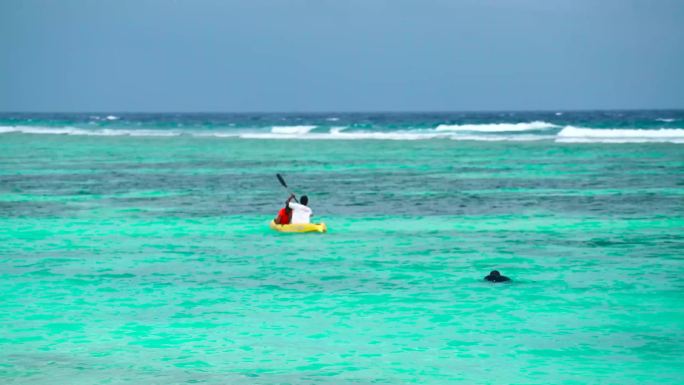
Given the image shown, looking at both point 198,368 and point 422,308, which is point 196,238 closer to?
point 422,308

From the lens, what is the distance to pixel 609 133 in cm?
5912

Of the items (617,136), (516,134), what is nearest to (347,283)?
(617,136)

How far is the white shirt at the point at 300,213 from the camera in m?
16.5

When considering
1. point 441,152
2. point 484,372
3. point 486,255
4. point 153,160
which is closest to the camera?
point 484,372

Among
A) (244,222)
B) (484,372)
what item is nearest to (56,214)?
(244,222)

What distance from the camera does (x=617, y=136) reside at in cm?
5766

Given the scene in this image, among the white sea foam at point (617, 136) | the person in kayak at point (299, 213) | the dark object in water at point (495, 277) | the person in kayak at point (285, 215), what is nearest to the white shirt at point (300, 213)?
the person in kayak at point (299, 213)

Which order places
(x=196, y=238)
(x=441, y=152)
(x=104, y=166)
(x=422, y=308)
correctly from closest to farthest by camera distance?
(x=422, y=308)
(x=196, y=238)
(x=104, y=166)
(x=441, y=152)

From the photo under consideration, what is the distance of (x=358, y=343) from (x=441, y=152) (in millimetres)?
34575

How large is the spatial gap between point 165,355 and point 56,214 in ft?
37.7

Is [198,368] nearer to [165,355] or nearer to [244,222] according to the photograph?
[165,355]

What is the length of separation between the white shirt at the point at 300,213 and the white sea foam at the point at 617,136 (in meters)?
38.2

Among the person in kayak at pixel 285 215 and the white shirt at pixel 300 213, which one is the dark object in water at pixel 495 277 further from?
the person in kayak at pixel 285 215

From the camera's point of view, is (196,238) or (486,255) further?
(196,238)
